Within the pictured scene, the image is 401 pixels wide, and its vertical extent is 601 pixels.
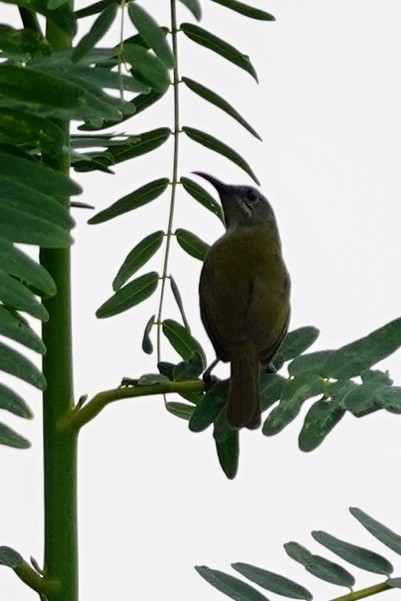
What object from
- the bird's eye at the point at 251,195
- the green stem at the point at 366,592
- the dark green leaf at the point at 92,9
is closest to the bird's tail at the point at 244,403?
the green stem at the point at 366,592

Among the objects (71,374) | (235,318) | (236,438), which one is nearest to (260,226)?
(235,318)

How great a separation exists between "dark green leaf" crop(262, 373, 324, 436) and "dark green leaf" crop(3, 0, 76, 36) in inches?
27.4

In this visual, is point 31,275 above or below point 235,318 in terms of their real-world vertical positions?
below

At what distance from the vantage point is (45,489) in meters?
1.96

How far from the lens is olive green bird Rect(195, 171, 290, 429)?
293 centimetres

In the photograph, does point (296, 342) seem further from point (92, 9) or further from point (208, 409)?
point (92, 9)

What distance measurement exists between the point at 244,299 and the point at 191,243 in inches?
25.5

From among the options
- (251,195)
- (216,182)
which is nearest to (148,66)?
(216,182)

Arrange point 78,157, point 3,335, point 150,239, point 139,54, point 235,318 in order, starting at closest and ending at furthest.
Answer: point 3,335, point 139,54, point 78,157, point 150,239, point 235,318

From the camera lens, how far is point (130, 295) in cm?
Answer: 256

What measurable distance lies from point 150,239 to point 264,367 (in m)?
0.39

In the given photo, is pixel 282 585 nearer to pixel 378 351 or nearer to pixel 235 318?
pixel 378 351

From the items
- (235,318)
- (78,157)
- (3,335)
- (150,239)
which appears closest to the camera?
(3,335)

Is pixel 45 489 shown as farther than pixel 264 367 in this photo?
No
